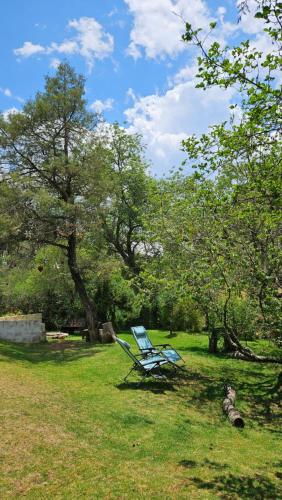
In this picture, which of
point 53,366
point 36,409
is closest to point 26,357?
point 53,366

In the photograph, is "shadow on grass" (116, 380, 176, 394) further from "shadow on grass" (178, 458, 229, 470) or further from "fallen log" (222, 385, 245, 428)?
"shadow on grass" (178, 458, 229, 470)

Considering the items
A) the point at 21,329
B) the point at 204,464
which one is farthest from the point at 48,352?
the point at 204,464

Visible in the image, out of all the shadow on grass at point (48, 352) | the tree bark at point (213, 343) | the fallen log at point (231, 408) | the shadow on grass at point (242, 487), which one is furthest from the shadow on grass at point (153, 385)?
the tree bark at point (213, 343)

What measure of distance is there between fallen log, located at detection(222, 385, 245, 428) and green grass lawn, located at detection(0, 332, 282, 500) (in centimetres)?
14

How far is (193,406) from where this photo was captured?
8344 millimetres

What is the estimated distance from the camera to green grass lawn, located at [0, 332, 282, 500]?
4.73m

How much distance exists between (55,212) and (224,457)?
11569mm

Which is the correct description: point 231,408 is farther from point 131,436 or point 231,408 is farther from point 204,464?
point 204,464

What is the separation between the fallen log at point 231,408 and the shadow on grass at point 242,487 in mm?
2263

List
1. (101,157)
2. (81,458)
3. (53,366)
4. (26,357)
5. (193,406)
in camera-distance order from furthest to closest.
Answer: (101,157), (26,357), (53,366), (193,406), (81,458)

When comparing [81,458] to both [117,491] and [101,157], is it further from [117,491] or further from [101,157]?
[101,157]

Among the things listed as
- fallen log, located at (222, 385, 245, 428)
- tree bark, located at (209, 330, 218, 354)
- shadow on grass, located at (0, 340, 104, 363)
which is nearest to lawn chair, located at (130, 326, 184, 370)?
fallen log, located at (222, 385, 245, 428)

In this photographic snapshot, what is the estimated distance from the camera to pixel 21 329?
16234mm

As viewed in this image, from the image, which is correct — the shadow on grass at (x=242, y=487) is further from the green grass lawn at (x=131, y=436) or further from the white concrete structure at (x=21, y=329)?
the white concrete structure at (x=21, y=329)
